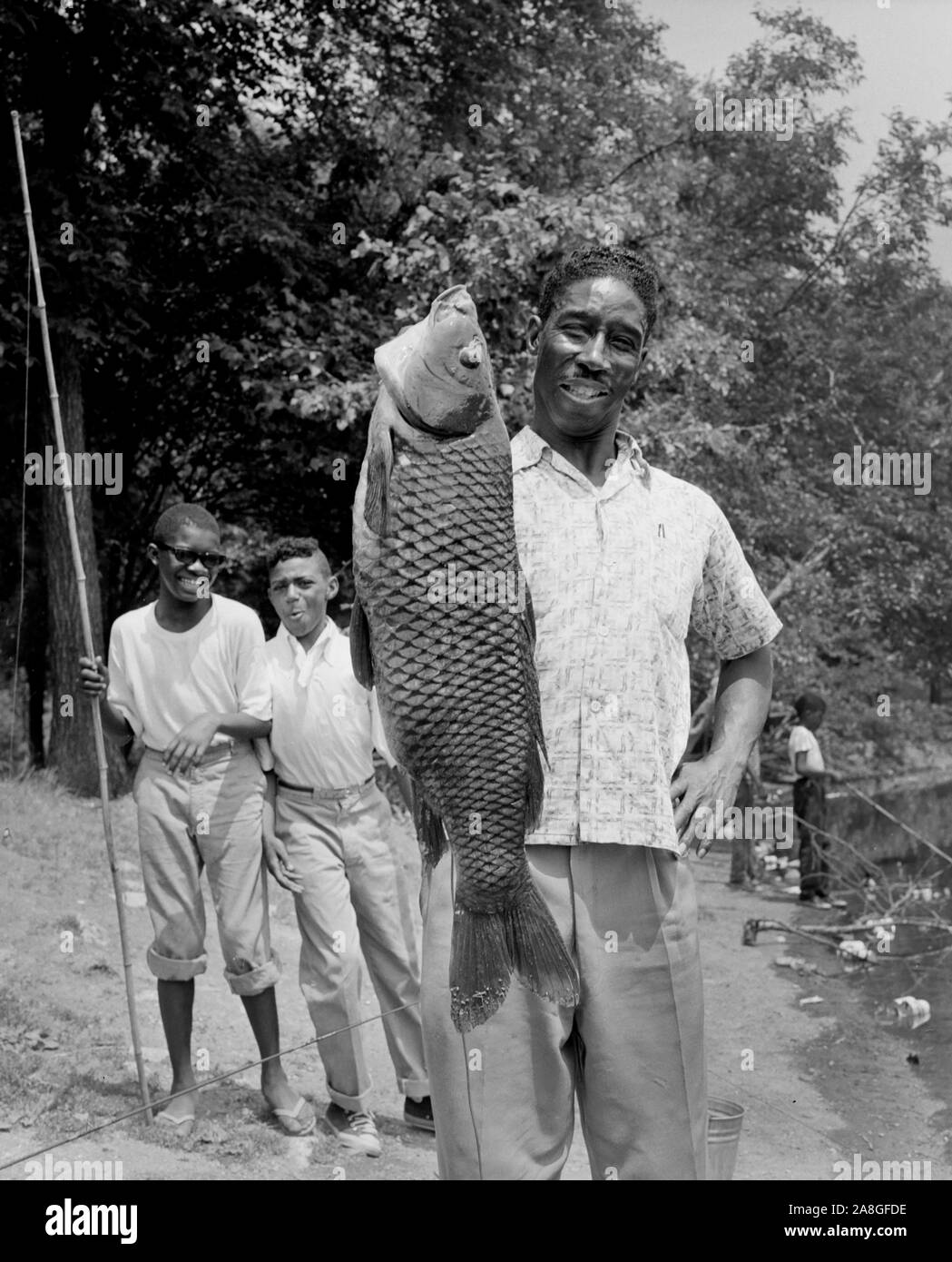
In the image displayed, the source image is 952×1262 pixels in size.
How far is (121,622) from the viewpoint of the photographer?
543 cm

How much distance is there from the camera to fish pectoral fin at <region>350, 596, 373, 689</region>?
7.43ft

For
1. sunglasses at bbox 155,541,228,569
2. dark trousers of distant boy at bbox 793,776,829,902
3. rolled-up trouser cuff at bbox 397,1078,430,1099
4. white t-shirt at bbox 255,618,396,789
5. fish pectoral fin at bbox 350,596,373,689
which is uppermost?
sunglasses at bbox 155,541,228,569

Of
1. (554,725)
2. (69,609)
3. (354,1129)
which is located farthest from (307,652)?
(69,609)

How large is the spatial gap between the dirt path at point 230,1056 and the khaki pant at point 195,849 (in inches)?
26.2

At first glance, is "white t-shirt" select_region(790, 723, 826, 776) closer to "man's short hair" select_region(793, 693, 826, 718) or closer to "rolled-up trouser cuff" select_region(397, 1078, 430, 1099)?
"man's short hair" select_region(793, 693, 826, 718)

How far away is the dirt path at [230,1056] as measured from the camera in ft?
17.4

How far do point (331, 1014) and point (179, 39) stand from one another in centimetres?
905

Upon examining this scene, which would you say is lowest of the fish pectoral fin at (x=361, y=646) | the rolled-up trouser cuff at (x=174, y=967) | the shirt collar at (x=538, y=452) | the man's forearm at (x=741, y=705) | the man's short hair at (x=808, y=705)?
the man's short hair at (x=808, y=705)

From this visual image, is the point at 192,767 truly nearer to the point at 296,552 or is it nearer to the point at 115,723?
the point at 115,723

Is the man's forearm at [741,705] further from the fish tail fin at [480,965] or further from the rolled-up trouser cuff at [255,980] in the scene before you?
the rolled-up trouser cuff at [255,980]

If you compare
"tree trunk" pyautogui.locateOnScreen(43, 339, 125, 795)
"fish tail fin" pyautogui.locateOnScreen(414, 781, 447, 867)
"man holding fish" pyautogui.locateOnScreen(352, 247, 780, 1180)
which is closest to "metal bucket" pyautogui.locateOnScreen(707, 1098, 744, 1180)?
"man holding fish" pyautogui.locateOnScreen(352, 247, 780, 1180)

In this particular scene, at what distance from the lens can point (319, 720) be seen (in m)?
5.47

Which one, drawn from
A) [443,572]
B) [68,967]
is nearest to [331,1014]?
[68,967]

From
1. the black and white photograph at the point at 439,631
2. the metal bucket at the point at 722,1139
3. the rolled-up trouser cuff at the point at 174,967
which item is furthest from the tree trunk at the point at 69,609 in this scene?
the metal bucket at the point at 722,1139
